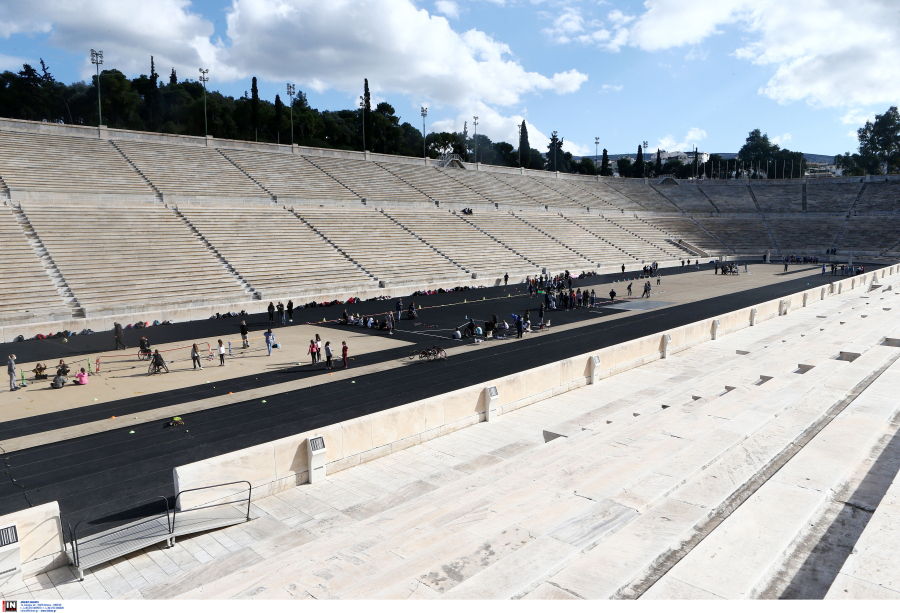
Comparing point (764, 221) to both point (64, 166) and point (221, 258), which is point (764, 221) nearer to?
point (221, 258)

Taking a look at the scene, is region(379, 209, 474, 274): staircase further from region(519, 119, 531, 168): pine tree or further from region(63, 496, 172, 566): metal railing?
region(519, 119, 531, 168): pine tree

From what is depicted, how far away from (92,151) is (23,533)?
4458 centimetres

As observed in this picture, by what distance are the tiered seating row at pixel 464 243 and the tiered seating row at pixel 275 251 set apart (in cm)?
1046

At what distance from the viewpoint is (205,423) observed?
1391cm

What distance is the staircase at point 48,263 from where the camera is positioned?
26.8 meters

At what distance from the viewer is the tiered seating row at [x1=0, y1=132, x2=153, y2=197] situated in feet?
117

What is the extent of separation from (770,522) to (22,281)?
3276 cm

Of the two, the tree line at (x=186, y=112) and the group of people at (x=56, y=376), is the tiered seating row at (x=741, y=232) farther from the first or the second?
the group of people at (x=56, y=376)

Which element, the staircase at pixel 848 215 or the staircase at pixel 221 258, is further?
the staircase at pixel 848 215

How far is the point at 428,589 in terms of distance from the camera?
5336 millimetres

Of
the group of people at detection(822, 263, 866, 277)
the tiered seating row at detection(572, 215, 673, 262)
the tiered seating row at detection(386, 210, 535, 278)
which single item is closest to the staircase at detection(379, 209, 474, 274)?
the tiered seating row at detection(386, 210, 535, 278)

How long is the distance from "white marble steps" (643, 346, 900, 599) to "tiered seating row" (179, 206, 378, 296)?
96.7ft

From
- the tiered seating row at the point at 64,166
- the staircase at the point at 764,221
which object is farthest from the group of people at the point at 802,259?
the tiered seating row at the point at 64,166

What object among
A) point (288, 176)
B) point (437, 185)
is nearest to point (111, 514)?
point (288, 176)
